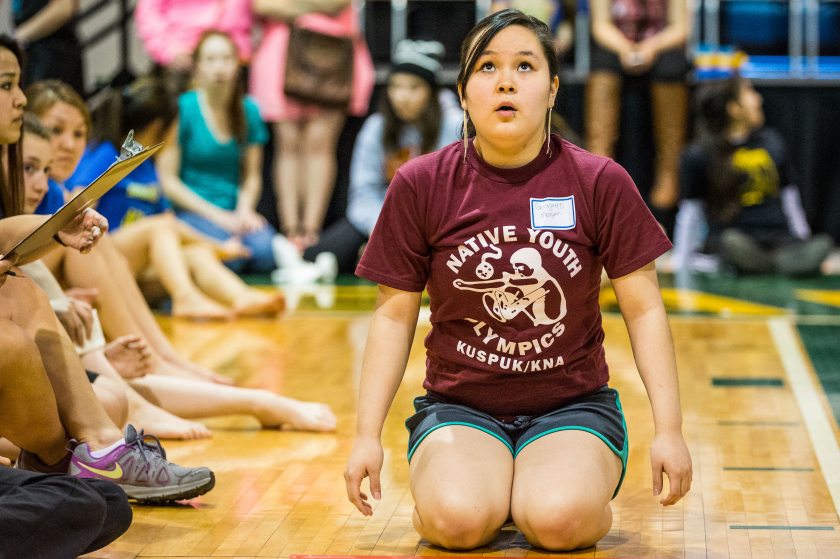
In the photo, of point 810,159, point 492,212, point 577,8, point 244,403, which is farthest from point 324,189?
point 492,212

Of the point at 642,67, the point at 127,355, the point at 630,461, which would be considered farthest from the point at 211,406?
the point at 642,67

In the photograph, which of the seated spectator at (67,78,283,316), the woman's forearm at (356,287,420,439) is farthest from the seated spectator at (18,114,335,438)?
the seated spectator at (67,78,283,316)

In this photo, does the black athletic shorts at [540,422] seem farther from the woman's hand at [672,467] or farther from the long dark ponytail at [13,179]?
the long dark ponytail at [13,179]

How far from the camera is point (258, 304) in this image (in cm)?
559

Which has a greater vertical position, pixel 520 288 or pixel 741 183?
pixel 520 288

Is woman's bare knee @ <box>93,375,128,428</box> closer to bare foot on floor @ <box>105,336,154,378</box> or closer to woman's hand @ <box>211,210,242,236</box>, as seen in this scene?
bare foot on floor @ <box>105,336,154,378</box>

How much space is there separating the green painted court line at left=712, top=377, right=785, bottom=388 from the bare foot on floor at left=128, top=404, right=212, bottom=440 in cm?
162

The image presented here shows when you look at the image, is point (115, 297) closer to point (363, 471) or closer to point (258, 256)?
point (363, 471)

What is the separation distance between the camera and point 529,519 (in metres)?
2.34

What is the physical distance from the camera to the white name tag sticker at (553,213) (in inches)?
97.0

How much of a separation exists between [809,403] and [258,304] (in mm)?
2542

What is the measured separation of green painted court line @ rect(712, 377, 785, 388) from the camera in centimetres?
409

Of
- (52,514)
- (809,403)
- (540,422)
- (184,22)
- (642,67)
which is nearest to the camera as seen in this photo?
(52,514)

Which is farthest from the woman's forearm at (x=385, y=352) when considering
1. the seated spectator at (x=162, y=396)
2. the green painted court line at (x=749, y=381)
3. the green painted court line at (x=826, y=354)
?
the green painted court line at (x=749, y=381)
